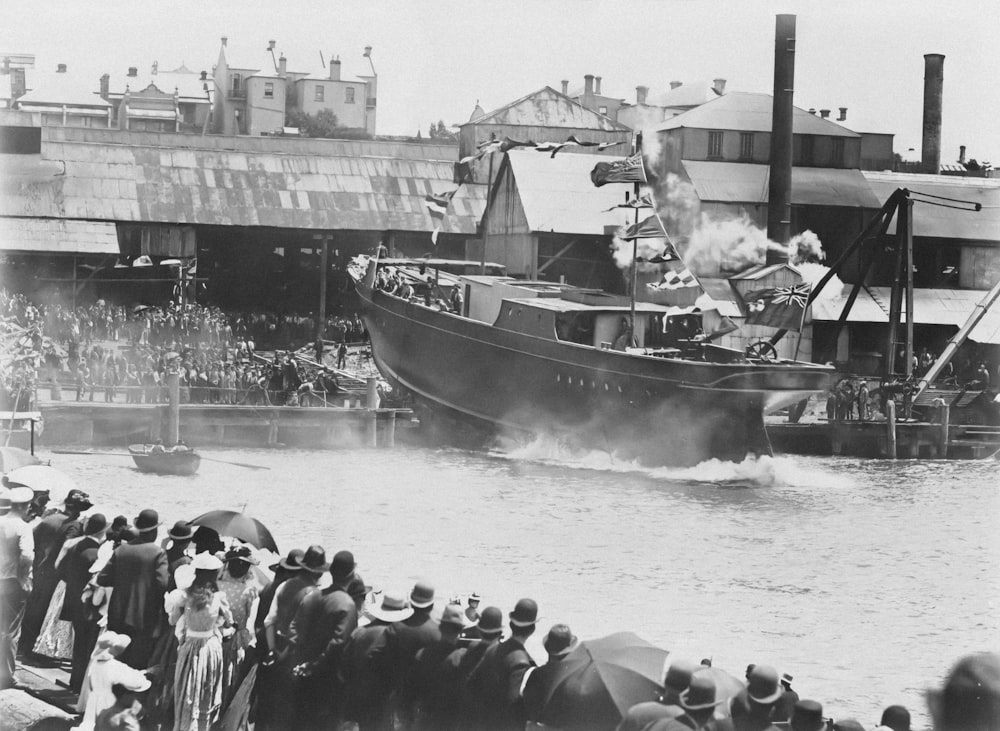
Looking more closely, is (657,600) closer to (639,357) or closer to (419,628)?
(419,628)

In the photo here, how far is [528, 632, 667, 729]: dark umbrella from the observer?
15.0 feet

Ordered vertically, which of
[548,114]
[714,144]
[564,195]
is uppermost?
[548,114]

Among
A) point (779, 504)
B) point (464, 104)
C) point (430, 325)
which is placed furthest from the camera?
point (430, 325)

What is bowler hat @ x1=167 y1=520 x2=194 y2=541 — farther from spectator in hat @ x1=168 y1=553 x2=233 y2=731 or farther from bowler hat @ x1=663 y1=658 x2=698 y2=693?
bowler hat @ x1=663 y1=658 x2=698 y2=693

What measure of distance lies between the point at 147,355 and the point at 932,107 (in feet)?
24.9

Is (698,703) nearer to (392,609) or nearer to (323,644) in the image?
(392,609)

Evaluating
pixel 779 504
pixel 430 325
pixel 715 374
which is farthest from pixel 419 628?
pixel 430 325

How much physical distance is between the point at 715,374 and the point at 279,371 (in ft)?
17.2

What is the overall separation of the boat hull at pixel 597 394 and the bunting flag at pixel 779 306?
80 centimetres

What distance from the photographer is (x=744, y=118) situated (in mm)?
10172

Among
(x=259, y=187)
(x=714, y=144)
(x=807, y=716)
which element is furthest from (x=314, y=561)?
(x=259, y=187)

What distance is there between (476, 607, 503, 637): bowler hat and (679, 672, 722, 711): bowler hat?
40.0 inches

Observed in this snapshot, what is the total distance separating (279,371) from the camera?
38.6ft

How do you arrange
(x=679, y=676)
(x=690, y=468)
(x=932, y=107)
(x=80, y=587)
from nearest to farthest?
1. (x=679, y=676)
2. (x=80, y=587)
3. (x=932, y=107)
4. (x=690, y=468)
